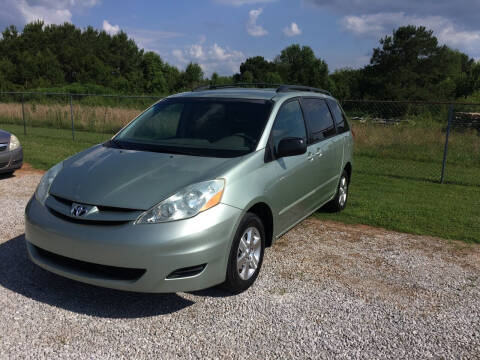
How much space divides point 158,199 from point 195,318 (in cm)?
99

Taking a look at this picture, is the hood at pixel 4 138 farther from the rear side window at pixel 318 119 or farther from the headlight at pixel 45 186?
the rear side window at pixel 318 119

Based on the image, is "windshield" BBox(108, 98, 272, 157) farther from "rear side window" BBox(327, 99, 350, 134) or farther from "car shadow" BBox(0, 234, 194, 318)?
"rear side window" BBox(327, 99, 350, 134)

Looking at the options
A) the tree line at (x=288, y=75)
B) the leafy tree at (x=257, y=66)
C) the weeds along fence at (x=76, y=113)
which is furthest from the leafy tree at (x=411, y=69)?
the weeds along fence at (x=76, y=113)

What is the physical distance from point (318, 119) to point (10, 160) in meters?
6.10

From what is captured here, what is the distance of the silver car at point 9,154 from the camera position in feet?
27.1

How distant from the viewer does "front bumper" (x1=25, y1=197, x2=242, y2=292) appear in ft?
10.4

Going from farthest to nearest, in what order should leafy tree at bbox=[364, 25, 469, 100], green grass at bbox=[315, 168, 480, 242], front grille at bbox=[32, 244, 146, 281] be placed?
leafy tree at bbox=[364, 25, 469, 100], green grass at bbox=[315, 168, 480, 242], front grille at bbox=[32, 244, 146, 281]

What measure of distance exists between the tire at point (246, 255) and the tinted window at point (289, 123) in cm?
94

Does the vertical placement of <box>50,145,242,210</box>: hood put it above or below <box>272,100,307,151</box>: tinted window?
below

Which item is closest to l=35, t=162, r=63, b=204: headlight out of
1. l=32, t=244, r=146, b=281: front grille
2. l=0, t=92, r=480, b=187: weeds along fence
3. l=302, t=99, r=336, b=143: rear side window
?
l=32, t=244, r=146, b=281: front grille

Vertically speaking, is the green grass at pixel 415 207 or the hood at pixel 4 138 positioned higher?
the hood at pixel 4 138

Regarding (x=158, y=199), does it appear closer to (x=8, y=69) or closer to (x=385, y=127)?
(x=385, y=127)

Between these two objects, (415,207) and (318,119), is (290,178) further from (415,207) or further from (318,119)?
(415,207)

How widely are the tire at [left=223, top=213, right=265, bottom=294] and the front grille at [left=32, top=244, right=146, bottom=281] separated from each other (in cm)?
77
